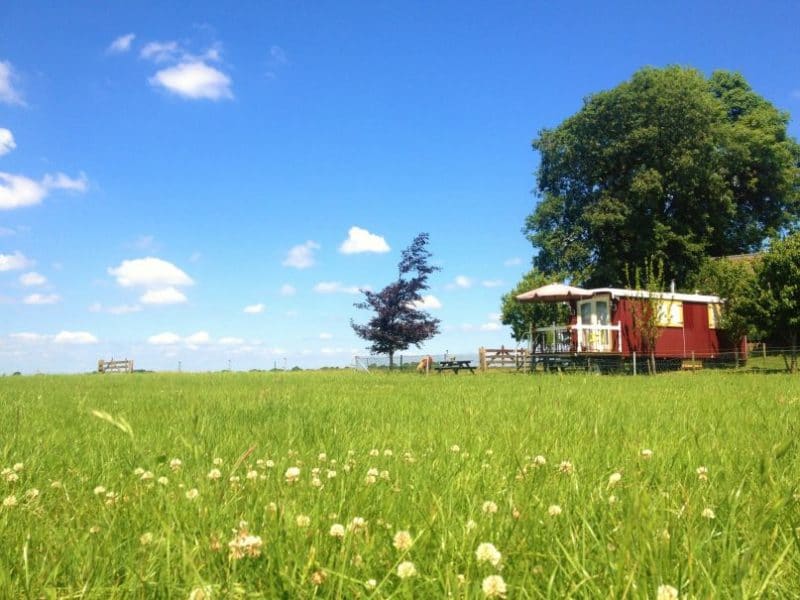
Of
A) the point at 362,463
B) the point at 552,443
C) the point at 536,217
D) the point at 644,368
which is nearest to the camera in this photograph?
the point at 362,463

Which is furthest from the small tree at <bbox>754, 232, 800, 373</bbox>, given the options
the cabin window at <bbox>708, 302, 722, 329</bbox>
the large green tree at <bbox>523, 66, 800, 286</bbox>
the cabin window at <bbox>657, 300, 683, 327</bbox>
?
the large green tree at <bbox>523, 66, 800, 286</bbox>

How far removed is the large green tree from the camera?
34.1 m

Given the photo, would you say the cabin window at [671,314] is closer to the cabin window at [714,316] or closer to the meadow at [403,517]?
the cabin window at [714,316]

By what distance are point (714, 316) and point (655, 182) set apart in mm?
8092

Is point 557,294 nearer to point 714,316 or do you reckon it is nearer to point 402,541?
point 714,316

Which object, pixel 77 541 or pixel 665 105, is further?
pixel 665 105

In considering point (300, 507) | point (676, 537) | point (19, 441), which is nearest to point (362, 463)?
point (300, 507)

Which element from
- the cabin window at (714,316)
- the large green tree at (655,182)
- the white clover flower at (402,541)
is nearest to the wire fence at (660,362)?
the cabin window at (714,316)

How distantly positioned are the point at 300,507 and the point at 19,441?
3.38m

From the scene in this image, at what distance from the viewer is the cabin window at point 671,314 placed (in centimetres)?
2595

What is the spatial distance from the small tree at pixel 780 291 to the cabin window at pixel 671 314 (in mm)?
3269

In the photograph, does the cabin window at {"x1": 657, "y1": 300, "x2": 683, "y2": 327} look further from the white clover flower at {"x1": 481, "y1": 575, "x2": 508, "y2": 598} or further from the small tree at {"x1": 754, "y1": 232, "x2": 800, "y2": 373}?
the white clover flower at {"x1": 481, "y1": 575, "x2": 508, "y2": 598}

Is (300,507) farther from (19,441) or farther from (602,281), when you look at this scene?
(602,281)

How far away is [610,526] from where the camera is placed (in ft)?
6.91
